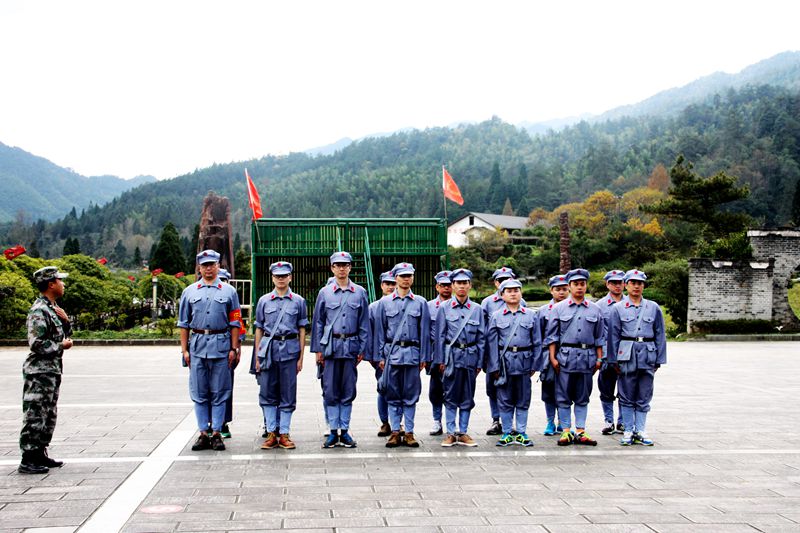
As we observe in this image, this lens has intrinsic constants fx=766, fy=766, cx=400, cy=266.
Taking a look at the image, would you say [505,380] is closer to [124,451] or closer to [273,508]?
[273,508]

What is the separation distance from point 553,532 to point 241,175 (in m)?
148

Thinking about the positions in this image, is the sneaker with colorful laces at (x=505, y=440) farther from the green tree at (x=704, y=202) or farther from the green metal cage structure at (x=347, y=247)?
the green tree at (x=704, y=202)

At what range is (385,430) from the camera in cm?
737

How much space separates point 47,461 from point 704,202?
36.2m

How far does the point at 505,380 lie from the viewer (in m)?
7.14

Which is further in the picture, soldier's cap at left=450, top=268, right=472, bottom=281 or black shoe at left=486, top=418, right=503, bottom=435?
black shoe at left=486, top=418, right=503, bottom=435

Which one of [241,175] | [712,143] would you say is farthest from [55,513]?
[241,175]

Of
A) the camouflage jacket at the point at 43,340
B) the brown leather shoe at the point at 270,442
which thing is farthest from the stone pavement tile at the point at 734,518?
the camouflage jacket at the point at 43,340

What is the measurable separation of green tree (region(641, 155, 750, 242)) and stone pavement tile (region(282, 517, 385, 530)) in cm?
3364

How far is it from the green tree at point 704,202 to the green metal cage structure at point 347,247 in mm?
19570

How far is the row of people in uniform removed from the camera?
693cm

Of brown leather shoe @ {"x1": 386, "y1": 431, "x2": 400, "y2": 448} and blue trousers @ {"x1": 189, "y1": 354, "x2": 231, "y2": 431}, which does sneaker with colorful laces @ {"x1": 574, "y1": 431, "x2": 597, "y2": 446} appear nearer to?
brown leather shoe @ {"x1": 386, "y1": 431, "x2": 400, "y2": 448}

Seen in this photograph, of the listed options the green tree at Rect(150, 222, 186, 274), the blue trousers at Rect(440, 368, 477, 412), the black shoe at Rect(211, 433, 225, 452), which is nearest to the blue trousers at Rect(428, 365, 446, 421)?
the blue trousers at Rect(440, 368, 477, 412)

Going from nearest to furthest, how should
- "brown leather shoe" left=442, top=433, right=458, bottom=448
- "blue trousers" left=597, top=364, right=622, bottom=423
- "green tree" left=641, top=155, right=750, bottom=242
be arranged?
"brown leather shoe" left=442, top=433, right=458, bottom=448 → "blue trousers" left=597, top=364, right=622, bottom=423 → "green tree" left=641, top=155, right=750, bottom=242
